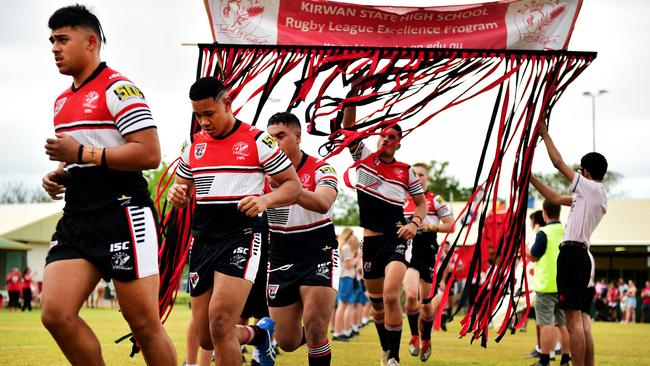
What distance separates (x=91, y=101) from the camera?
5.14 m

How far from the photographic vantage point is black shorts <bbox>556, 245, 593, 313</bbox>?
9.01 meters

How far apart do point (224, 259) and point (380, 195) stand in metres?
4.58

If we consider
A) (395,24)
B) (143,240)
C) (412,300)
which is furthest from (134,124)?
(412,300)

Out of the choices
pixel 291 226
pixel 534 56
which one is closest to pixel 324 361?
pixel 291 226

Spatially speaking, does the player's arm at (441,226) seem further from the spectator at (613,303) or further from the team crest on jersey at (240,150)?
the spectator at (613,303)

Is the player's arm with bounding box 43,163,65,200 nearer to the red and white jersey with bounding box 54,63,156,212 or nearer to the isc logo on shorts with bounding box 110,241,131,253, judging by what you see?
the red and white jersey with bounding box 54,63,156,212

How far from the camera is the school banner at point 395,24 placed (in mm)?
8250

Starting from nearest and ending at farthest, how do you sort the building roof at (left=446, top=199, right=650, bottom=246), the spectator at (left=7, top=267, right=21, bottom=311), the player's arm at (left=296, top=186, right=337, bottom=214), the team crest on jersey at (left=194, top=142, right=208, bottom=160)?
the team crest on jersey at (left=194, top=142, right=208, bottom=160) < the player's arm at (left=296, top=186, right=337, bottom=214) < the spectator at (left=7, top=267, right=21, bottom=311) < the building roof at (left=446, top=199, right=650, bottom=246)

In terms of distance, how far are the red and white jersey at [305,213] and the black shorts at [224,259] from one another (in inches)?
51.7

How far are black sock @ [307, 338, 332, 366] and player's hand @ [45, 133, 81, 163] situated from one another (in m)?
3.26

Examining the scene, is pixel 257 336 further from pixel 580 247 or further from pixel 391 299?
pixel 580 247

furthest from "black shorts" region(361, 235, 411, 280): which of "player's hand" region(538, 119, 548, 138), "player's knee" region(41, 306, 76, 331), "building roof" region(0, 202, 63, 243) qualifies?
"building roof" region(0, 202, 63, 243)

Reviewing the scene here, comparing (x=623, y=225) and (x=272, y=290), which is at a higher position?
(x=623, y=225)

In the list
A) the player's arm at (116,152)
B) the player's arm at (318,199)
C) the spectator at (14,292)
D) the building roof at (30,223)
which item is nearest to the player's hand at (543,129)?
the player's arm at (318,199)
